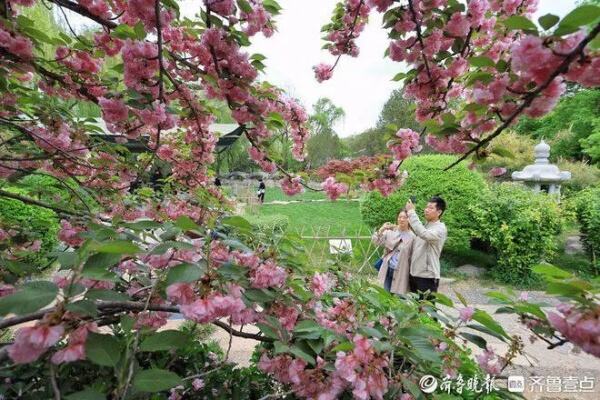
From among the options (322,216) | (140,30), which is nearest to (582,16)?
(140,30)

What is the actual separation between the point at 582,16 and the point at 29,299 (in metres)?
0.89

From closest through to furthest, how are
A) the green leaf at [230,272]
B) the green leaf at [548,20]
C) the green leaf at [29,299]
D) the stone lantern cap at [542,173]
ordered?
the green leaf at [29,299] → the green leaf at [548,20] → the green leaf at [230,272] → the stone lantern cap at [542,173]

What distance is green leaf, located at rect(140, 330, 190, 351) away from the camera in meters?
0.62

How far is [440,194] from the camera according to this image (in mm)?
5945

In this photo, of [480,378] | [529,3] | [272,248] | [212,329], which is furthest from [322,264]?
[212,329]

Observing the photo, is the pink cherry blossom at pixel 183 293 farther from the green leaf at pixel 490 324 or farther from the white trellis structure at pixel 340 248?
the green leaf at pixel 490 324

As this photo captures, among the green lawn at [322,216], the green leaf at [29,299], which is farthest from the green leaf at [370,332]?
the green lawn at [322,216]

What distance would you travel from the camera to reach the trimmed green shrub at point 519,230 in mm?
5176

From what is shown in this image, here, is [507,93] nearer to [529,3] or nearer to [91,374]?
[529,3]

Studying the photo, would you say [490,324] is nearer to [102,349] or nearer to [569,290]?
[569,290]

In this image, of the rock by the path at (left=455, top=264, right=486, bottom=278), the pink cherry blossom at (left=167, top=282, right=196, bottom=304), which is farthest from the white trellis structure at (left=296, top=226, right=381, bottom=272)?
the rock by the path at (left=455, top=264, right=486, bottom=278)

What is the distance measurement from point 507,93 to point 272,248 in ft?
2.22

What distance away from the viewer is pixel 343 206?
46.4ft

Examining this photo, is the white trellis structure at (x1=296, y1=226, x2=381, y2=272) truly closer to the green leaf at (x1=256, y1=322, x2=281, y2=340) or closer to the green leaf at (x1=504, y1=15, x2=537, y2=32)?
the green leaf at (x1=256, y1=322, x2=281, y2=340)
